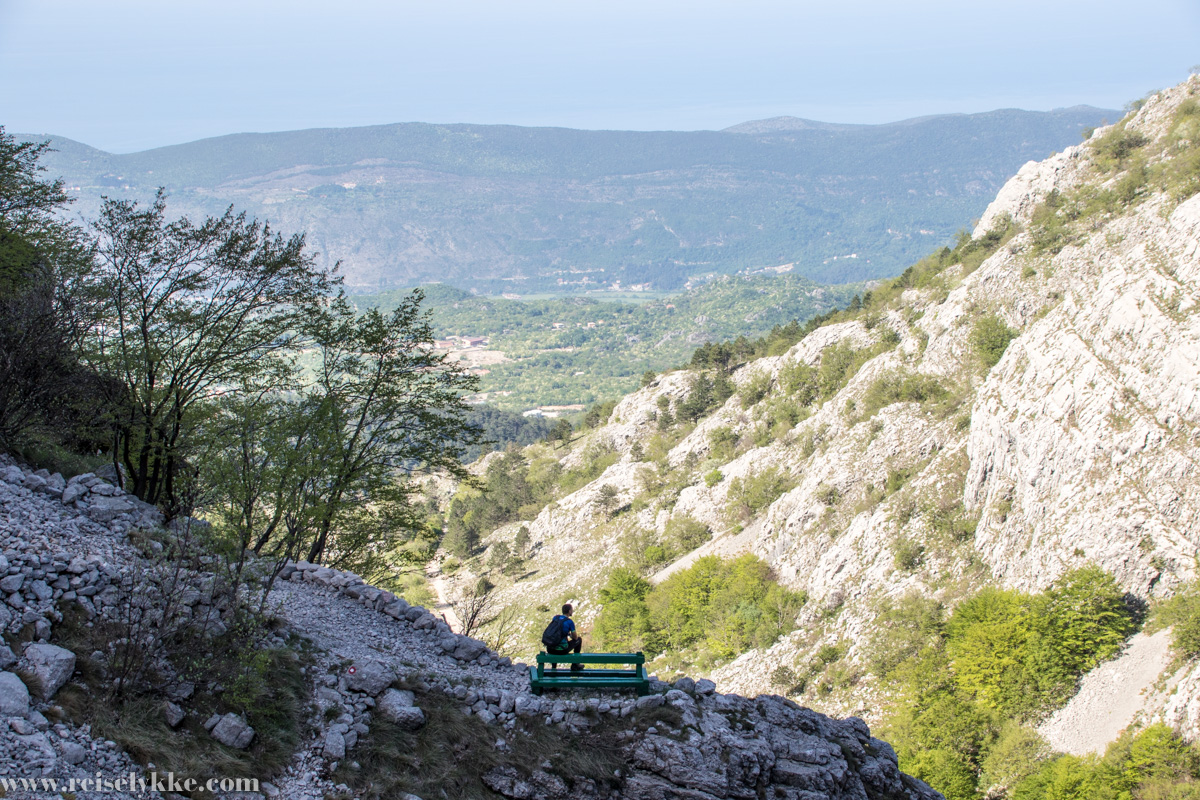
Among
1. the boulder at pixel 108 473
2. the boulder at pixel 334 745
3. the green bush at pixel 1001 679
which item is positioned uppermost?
the boulder at pixel 108 473

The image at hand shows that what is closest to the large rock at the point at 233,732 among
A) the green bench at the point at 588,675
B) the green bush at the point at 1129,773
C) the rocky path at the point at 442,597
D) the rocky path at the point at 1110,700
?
the green bench at the point at 588,675

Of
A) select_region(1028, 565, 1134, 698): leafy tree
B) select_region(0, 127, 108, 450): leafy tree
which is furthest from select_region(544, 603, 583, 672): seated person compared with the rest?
select_region(1028, 565, 1134, 698): leafy tree

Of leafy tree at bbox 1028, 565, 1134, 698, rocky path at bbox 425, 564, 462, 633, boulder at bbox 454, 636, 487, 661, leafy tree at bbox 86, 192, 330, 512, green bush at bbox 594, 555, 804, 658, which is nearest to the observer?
boulder at bbox 454, 636, 487, 661

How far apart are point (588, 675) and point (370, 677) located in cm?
440

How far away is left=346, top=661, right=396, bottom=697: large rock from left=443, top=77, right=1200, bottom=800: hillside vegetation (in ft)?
50.7

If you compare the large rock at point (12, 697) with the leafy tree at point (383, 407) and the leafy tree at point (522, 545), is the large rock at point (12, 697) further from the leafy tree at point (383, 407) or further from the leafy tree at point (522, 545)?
the leafy tree at point (522, 545)

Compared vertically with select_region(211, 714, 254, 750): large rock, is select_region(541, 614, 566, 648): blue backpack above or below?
below

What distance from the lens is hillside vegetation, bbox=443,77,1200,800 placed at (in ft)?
92.3

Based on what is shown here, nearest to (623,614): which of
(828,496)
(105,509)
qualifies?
(828,496)

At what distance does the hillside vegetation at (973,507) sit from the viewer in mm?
28141

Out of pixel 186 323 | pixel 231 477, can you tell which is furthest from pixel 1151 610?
pixel 186 323

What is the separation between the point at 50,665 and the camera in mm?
10125

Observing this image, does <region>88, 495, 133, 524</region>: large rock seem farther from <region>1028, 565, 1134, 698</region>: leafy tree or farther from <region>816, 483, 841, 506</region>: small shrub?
<region>816, 483, 841, 506</region>: small shrub

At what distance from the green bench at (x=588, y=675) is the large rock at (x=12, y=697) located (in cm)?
824
